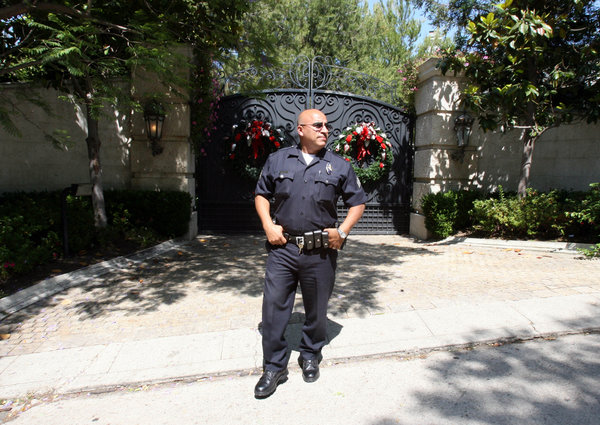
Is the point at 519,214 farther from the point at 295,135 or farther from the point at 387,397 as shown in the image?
the point at 387,397

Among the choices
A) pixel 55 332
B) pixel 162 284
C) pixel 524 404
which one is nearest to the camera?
pixel 524 404

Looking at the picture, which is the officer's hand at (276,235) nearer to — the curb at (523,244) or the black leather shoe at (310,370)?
the black leather shoe at (310,370)

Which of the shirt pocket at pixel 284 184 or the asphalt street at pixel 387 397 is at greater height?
the shirt pocket at pixel 284 184

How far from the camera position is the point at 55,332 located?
368cm

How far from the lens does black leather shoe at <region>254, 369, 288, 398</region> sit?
2.64 metres

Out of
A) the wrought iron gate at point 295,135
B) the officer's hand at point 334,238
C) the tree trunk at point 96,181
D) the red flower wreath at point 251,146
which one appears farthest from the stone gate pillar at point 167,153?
the officer's hand at point 334,238

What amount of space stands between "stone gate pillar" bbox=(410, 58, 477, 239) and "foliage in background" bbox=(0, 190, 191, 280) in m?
5.09

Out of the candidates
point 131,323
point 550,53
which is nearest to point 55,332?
point 131,323

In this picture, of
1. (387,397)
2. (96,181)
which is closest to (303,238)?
(387,397)

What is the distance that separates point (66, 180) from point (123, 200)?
1151 millimetres

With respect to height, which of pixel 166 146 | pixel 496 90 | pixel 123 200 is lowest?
pixel 123 200

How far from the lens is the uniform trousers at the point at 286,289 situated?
2.77 metres

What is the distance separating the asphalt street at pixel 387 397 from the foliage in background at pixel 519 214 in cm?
416

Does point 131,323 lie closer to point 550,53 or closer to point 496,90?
point 496,90
